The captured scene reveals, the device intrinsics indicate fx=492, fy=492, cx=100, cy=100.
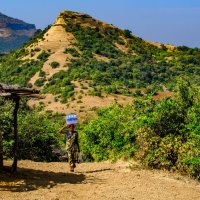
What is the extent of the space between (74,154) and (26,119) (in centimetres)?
678

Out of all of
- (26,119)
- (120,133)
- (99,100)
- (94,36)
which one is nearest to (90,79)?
(99,100)

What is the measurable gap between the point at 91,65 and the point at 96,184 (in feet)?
192

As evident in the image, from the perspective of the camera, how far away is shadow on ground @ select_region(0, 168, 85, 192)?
1133 centimetres

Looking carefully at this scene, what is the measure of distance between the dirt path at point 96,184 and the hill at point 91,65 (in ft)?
129

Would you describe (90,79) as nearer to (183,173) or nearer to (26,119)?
(26,119)

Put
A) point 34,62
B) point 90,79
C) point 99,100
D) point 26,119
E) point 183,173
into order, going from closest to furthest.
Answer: point 183,173 → point 26,119 → point 99,100 → point 90,79 → point 34,62

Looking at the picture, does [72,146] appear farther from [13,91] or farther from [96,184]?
[13,91]

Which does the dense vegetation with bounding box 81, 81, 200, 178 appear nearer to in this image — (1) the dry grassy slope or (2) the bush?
(1) the dry grassy slope

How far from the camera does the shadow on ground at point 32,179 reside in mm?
11328

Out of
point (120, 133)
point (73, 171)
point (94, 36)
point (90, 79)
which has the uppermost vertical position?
point (94, 36)

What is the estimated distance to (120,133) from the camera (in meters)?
16.2

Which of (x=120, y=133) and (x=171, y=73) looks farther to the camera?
(x=171, y=73)

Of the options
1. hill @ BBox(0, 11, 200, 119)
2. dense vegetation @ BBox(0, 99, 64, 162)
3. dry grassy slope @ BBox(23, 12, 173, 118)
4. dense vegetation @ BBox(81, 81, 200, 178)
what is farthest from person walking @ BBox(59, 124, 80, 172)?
hill @ BBox(0, 11, 200, 119)

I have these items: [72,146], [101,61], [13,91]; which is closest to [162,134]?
[72,146]
